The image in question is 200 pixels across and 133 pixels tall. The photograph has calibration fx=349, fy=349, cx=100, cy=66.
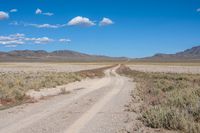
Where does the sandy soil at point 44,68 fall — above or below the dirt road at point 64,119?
below

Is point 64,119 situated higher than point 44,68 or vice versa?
point 64,119

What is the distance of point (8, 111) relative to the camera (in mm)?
14961

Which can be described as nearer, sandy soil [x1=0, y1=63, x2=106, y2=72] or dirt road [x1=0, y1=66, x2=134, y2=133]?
dirt road [x1=0, y1=66, x2=134, y2=133]

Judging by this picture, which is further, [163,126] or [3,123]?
[3,123]

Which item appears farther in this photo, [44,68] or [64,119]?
[44,68]

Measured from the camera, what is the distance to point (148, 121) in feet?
38.0

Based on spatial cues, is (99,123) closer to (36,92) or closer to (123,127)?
(123,127)

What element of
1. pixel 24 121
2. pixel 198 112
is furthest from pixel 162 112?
pixel 24 121

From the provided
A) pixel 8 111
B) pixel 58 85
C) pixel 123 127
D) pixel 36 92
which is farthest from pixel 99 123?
pixel 58 85

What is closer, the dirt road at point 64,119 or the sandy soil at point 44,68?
the dirt road at point 64,119

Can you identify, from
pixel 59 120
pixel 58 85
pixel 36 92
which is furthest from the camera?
pixel 58 85

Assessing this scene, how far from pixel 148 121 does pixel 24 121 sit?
4295 millimetres

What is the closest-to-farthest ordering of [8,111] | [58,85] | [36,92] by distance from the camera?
1. [8,111]
2. [36,92]
3. [58,85]

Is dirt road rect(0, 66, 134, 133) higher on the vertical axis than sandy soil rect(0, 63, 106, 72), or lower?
higher
